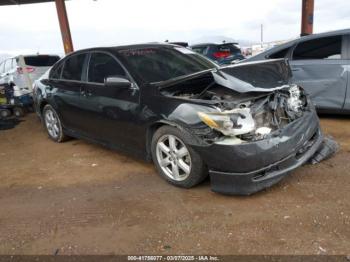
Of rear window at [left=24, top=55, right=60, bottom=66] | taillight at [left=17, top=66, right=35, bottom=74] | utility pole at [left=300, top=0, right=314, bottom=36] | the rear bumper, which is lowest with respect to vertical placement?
the rear bumper

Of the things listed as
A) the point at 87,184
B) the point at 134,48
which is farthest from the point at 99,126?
the point at 134,48

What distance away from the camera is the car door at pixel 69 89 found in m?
4.92

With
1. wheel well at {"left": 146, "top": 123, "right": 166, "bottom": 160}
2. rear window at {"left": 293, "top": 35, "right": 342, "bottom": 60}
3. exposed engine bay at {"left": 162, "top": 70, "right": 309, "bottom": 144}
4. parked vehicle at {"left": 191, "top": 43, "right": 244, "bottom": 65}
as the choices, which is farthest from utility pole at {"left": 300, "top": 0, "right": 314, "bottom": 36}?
wheel well at {"left": 146, "top": 123, "right": 166, "bottom": 160}

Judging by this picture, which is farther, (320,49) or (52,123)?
(52,123)

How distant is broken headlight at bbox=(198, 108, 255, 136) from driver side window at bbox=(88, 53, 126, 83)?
4.82 feet

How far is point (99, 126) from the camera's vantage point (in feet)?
14.9

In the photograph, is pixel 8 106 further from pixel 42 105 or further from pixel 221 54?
pixel 221 54

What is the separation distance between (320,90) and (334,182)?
2.50 m

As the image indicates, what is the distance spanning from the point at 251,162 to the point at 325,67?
10.8 feet

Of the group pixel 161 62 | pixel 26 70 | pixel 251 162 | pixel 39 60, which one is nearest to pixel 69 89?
pixel 161 62

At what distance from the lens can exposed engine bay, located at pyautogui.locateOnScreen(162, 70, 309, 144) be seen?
3.08 metres

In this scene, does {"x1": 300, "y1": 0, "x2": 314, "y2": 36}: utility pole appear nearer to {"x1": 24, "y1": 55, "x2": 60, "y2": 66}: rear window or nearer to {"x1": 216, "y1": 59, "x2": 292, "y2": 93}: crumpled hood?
{"x1": 216, "y1": 59, "x2": 292, "y2": 93}: crumpled hood

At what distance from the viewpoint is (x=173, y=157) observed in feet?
11.7

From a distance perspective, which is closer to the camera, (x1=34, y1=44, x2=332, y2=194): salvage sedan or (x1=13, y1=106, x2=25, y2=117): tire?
(x1=34, y1=44, x2=332, y2=194): salvage sedan
